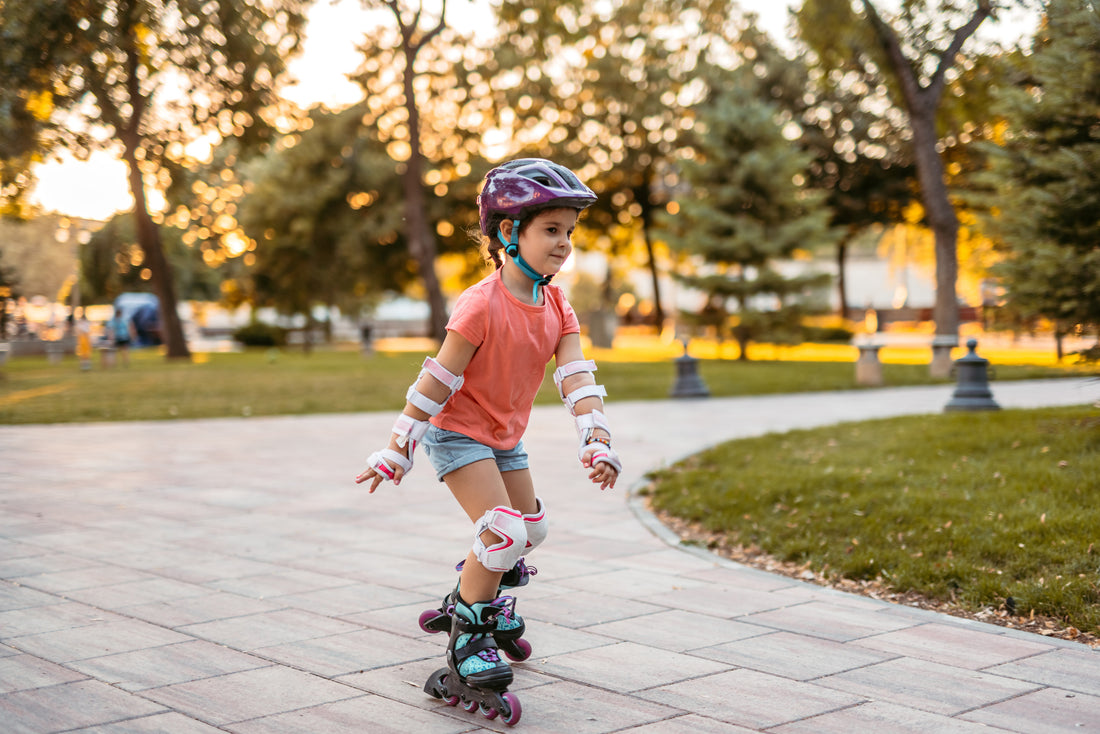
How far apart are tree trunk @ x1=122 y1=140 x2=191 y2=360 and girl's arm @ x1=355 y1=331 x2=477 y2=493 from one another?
100 ft

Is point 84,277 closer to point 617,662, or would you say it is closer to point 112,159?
point 112,159

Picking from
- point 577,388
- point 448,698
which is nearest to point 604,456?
point 577,388

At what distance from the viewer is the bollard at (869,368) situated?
18.4 m

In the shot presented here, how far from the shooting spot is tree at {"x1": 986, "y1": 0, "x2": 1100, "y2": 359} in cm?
789

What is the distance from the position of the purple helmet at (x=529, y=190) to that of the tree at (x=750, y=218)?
23.4 metres

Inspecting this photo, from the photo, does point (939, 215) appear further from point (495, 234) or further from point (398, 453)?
point (398, 453)

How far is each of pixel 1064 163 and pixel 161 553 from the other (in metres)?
6.72

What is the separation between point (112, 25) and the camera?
25.6 meters

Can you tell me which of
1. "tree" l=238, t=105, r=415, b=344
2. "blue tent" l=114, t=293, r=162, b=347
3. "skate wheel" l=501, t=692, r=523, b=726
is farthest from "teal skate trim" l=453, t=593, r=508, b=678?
"blue tent" l=114, t=293, r=162, b=347

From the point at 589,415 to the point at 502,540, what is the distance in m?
0.53

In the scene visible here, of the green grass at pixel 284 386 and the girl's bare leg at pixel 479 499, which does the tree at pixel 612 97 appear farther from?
the girl's bare leg at pixel 479 499

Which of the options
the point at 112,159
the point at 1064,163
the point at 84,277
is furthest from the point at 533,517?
the point at 84,277

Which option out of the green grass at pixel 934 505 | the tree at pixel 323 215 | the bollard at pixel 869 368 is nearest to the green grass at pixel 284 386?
the bollard at pixel 869 368

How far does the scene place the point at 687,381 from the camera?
1698cm
